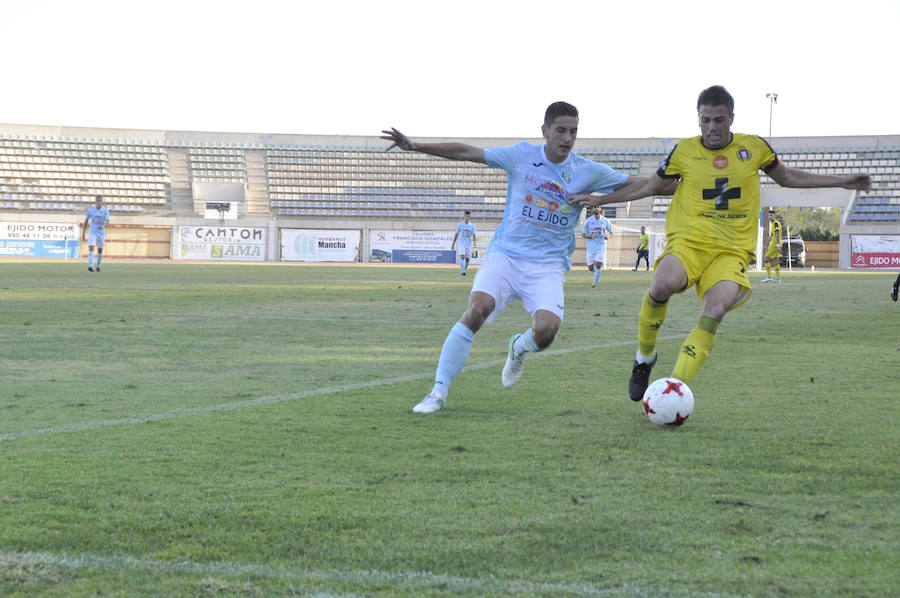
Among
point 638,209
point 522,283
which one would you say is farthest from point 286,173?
point 522,283

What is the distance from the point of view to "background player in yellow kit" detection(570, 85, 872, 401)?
17.3ft

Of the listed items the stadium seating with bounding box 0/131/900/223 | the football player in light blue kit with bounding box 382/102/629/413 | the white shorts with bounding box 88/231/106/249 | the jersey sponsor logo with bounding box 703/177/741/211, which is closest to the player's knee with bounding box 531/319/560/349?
the football player in light blue kit with bounding box 382/102/629/413

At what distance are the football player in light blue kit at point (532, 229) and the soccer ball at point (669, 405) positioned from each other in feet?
3.30

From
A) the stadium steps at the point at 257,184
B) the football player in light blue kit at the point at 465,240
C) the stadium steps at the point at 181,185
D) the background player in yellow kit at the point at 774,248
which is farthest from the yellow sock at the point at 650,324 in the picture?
the stadium steps at the point at 257,184

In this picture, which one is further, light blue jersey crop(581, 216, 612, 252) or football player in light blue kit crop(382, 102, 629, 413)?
light blue jersey crop(581, 216, 612, 252)

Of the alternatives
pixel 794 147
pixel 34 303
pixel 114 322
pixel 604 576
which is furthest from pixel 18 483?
pixel 794 147

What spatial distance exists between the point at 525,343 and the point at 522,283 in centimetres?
38

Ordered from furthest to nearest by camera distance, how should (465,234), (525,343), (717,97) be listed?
1. (465,234)
2. (525,343)
3. (717,97)

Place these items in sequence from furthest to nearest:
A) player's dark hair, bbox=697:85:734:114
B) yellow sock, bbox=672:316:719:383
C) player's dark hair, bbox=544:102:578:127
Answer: player's dark hair, bbox=544:102:578:127 → player's dark hair, bbox=697:85:734:114 → yellow sock, bbox=672:316:719:383

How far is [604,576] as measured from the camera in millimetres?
2420

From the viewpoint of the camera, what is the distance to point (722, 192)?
5.41 meters

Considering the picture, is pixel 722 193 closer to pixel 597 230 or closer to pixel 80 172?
pixel 597 230

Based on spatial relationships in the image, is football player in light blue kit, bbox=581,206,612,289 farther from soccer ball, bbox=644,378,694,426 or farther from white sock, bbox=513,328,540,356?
soccer ball, bbox=644,378,694,426

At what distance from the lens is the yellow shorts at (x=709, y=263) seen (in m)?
5.30
